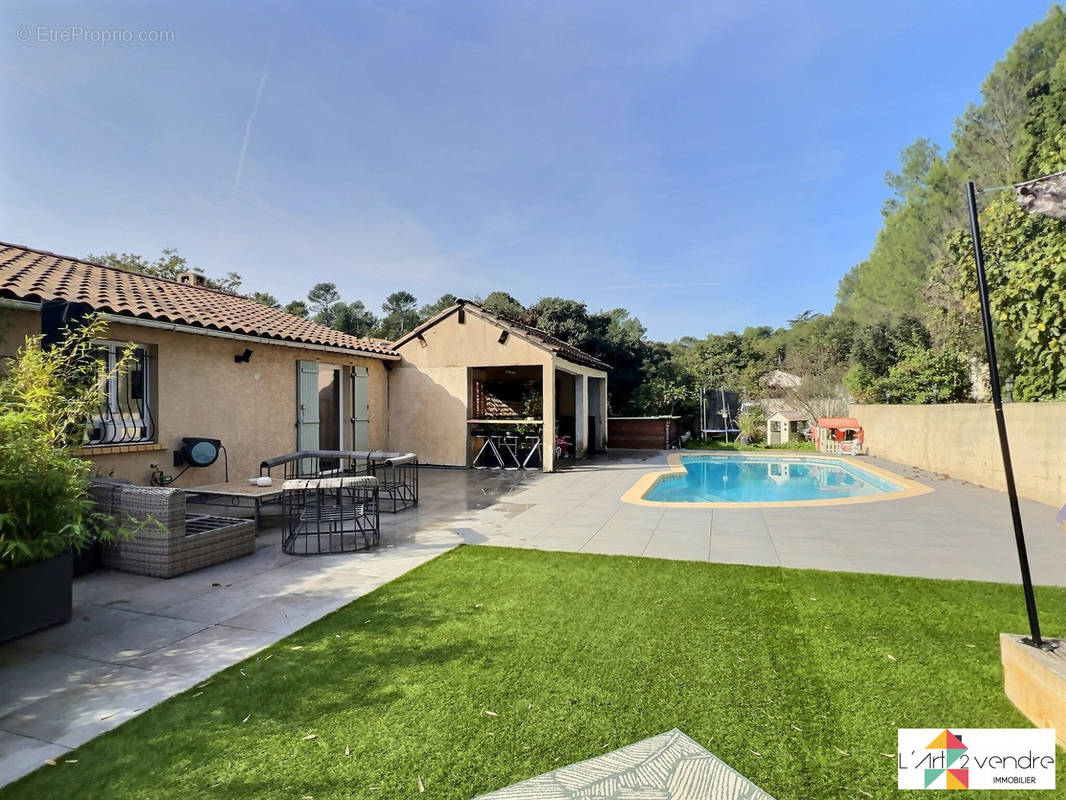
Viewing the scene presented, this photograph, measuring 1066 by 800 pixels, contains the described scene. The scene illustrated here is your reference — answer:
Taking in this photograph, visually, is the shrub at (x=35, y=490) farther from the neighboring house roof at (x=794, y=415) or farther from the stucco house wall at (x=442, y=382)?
the neighboring house roof at (x=794, y=415)

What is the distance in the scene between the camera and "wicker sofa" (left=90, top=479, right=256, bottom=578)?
5.25 metres

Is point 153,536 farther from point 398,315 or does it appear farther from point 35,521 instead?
point 398,315

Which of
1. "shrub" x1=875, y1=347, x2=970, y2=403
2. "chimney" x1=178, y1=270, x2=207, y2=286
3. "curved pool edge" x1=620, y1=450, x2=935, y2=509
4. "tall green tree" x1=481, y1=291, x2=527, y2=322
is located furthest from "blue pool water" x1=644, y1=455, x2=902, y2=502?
"tall green tree" x1=481, y1=291, x2=527, y2=322

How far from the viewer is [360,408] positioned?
13.7 metres

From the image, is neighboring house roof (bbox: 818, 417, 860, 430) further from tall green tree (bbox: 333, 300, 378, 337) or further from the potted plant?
tall green tree (bbox: 333, 300, 378, 337)

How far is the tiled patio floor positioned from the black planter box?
151 millimetres

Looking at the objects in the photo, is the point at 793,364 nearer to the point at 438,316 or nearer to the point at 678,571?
the point at 438,316

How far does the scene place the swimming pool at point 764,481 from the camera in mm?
11633

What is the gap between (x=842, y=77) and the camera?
48.7ft

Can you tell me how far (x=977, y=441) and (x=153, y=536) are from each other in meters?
15.6

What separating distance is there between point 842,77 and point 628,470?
13.2 m

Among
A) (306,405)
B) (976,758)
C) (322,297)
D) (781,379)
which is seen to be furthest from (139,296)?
(322,297)

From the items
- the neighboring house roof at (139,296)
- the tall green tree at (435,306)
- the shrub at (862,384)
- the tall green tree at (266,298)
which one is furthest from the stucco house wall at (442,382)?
the tall green tree at (435,306)

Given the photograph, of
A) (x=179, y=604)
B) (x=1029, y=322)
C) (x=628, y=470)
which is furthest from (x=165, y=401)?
(x=1029, y=322)
